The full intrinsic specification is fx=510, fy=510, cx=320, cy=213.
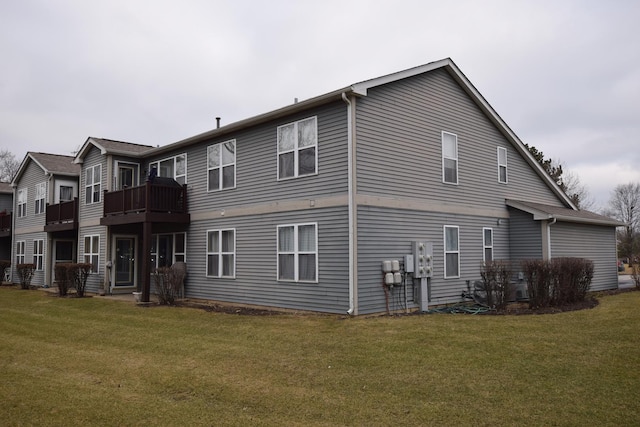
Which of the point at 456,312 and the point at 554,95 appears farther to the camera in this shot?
the point at 554,95

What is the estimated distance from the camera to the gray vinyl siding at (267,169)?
1234 cm

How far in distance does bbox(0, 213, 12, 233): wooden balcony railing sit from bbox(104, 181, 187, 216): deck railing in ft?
50.9

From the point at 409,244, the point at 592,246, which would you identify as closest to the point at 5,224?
the point at 409,244

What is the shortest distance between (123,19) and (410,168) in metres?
9.57

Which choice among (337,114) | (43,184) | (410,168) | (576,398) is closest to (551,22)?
(410,168)

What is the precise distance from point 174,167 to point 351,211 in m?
8.80

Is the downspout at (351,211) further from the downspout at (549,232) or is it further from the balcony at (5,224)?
the balcony at (5,224)

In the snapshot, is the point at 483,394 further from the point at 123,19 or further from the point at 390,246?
the point at 123,19

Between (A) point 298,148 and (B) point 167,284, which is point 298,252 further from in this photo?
(B) point 167,284

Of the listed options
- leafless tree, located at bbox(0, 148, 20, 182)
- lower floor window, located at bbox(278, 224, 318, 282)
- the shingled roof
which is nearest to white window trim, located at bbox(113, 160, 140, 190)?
lower floor window, located at bbox(278, 224, 318, 282)

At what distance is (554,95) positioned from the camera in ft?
72.2

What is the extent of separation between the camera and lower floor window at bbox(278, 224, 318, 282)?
1272cm

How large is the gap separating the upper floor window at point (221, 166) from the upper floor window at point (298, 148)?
91.6 inches

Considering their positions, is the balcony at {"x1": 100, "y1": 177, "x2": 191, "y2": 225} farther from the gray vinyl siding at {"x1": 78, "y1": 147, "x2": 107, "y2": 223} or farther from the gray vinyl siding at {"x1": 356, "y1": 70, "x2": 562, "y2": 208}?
the gray vinyl siding at {"x1": 356, "y1": 70, "x2": 562, "y2": 208}
